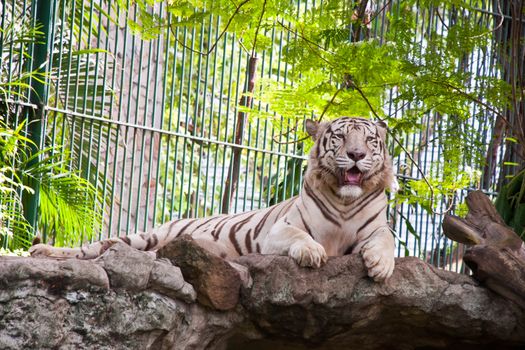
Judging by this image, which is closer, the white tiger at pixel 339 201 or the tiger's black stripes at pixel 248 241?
the white tiger at pixel 339 201

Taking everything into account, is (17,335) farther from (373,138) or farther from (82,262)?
(373,138)

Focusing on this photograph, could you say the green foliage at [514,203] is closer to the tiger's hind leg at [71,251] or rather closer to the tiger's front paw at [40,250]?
the tiger's hind leg at [71,251]

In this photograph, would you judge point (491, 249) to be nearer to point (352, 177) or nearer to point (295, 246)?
point (352, 177)

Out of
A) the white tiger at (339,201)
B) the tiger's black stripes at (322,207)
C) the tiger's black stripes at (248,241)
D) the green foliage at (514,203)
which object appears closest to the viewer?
the white tiger at (339,201)

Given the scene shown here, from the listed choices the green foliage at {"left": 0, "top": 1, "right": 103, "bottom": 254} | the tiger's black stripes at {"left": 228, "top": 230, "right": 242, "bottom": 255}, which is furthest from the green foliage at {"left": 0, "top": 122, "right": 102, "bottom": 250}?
the tiger's black stripes at {"left": 228, "top": 230, "right": 242, "bottom": 255}

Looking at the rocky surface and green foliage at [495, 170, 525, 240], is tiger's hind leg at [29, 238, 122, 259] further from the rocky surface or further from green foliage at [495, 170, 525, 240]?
green foliage at [495, 170, 525, 240]

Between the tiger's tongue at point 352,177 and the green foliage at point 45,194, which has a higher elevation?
the tiger's tongue at point 352,177

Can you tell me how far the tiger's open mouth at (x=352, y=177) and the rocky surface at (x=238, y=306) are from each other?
1.71ft

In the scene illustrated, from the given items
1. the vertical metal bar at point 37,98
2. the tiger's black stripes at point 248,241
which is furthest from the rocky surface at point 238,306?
the vertical metal bar at point 37,98

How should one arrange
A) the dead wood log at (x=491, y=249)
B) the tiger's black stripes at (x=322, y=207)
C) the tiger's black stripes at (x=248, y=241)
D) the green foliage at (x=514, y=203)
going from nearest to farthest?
1. the dead wood log at (x=491, y=249)
2. the tiger's black stripes at (x=322, y=207)
3. the tiger's black stripes at (x=248, y=241)
4. the green foliage at (x=514, y=203)

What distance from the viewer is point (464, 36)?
275 inches

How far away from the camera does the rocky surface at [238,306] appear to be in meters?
3.70

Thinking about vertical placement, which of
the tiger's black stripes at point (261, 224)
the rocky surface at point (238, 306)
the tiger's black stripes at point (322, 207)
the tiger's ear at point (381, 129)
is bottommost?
the rocky surface at point (238, 306)

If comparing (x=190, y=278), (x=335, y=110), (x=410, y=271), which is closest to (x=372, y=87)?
(x=335, y=110)
